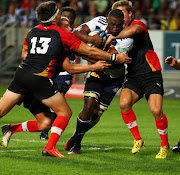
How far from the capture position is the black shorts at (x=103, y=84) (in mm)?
7978

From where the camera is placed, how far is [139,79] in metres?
7.92

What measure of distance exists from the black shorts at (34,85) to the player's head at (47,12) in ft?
2.59

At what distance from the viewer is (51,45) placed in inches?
282

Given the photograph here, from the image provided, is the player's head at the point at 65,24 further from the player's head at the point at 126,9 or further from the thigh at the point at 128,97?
the thigh at the point at 128,97

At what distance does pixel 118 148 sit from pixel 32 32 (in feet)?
8.24

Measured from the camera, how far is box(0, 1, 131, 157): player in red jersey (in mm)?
7172

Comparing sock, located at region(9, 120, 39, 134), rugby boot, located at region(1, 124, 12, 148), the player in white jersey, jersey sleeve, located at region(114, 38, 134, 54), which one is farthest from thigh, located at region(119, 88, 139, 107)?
rugby boot, located at region(1, 124, 12, 148)

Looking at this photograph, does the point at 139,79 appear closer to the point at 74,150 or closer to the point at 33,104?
the point at 74,150

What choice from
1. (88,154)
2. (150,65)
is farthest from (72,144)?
(150,65)

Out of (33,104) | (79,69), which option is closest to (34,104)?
(33,104)

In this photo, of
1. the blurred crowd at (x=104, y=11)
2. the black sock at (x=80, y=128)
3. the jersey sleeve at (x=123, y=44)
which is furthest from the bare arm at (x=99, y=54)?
the blurred crowd at (x=104, y=11)

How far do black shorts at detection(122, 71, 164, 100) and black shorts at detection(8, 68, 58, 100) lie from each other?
1.34 m

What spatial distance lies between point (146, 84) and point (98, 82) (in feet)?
2.45

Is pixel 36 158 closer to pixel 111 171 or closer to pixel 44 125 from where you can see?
pixel 44 125
